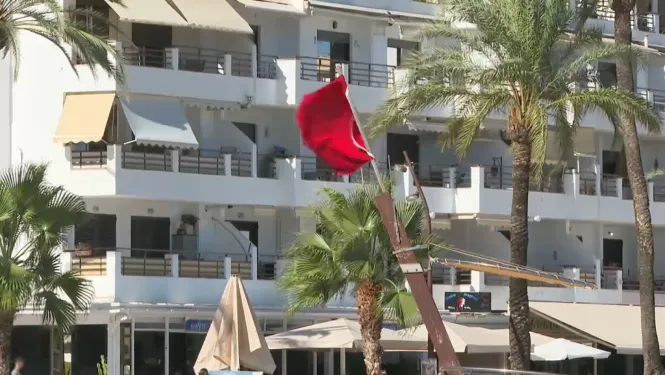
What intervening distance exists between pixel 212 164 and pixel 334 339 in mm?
7164

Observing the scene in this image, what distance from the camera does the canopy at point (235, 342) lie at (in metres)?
37.6

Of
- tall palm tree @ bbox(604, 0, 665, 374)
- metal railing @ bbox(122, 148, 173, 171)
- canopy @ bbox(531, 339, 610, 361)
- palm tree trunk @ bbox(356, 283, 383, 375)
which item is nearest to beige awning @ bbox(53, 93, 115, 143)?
metal railing @ bbox(122, 148, 173, 171)

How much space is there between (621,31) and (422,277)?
16.7 metres

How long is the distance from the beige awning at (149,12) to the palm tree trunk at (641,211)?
10721mm

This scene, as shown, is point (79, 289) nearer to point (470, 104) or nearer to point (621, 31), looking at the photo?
point (470, 104)

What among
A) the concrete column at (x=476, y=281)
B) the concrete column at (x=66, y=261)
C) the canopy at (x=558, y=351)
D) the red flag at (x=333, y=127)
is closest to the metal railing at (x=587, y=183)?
the concrete column at (x=476, y=281)

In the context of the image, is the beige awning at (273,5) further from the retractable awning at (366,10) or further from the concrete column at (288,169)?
the concrete column at (288,169)

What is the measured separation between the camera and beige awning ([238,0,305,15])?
46969 millimetres

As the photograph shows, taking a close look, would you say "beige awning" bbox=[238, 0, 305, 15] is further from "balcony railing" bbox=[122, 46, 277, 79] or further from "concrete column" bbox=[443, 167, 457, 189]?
"concrete column" bbox=[443, 167, 457, 189]

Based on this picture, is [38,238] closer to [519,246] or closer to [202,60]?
[519,246]

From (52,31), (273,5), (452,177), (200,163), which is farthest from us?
(452,177)

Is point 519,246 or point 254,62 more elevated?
point 254,62

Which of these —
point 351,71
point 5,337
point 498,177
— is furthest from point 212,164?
point 5,337

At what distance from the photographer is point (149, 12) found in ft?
146
